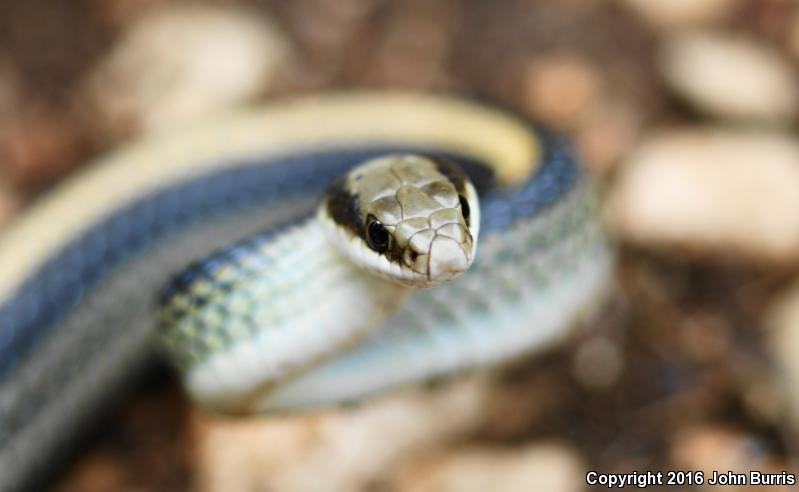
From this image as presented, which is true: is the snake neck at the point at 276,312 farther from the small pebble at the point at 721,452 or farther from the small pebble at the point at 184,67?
the small pebble at the point at 184,67

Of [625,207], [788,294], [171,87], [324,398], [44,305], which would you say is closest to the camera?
[324,398]

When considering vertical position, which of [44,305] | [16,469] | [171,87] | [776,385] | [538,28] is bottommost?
[16,469]

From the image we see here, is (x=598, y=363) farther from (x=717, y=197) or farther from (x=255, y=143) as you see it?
(x=255, y=143)

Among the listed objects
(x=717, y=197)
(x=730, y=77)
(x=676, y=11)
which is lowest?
(x=717, y=197)

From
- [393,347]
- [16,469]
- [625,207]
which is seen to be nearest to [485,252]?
[393,347]

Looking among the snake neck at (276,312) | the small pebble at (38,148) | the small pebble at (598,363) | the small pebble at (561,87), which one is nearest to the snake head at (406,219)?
the snake neck at (276,312)

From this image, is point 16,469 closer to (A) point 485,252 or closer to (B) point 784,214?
(A) point 485,252

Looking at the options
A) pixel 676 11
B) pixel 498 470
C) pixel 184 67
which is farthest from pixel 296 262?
pixel 676 11
